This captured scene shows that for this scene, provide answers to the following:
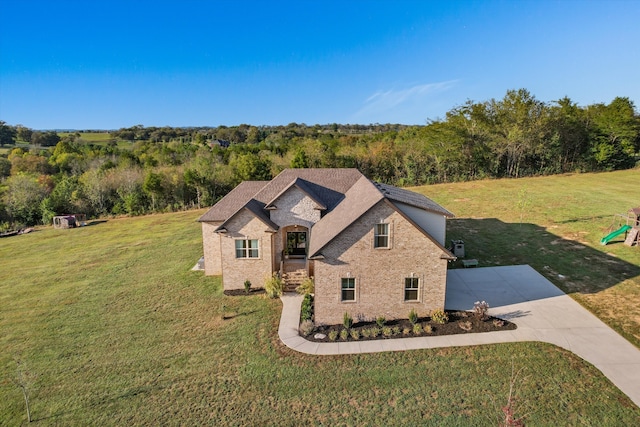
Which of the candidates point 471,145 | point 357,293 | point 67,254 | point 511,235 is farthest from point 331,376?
point 471,145

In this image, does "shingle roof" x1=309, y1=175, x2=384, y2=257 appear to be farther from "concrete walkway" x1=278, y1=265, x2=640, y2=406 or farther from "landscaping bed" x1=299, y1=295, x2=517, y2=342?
"concrete walkway" x1=278, y1=265, x2=640, y2=406

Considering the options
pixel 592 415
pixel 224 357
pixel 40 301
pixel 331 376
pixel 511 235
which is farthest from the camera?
pixel 511 235

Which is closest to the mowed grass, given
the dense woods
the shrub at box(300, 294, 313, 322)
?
the dense woods

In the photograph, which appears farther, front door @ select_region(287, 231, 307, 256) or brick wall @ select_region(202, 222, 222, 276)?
front door @ select_region(287, 231, 307, 256)

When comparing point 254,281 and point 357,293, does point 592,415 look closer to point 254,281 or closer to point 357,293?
point 357,293

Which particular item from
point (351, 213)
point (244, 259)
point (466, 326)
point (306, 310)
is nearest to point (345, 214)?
point (351, 213)

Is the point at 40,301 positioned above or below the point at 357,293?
below
